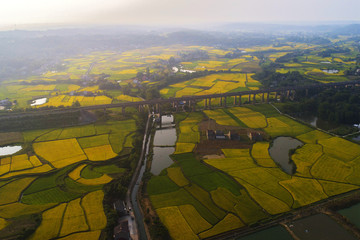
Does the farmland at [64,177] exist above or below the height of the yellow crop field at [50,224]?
above

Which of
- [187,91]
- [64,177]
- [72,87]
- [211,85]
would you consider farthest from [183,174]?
[72,87]

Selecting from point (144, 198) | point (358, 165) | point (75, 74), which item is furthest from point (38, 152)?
point (75, 74)

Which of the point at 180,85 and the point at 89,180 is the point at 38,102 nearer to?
the point at 180,85

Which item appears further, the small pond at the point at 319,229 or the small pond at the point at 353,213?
the small pond at the point at 353,213

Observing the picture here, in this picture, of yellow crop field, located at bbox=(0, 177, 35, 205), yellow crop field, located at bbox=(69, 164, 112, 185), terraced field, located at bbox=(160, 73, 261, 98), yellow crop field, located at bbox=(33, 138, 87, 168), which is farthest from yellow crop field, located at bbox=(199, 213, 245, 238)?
terraced field, located at bbox=(160, 73, 261, 98)

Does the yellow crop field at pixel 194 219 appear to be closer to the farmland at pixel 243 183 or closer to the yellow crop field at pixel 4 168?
the farmland at pixel 243 183

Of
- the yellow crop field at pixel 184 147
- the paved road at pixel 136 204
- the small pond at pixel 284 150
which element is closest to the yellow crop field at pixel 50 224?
the paved road at pixel 136 204
